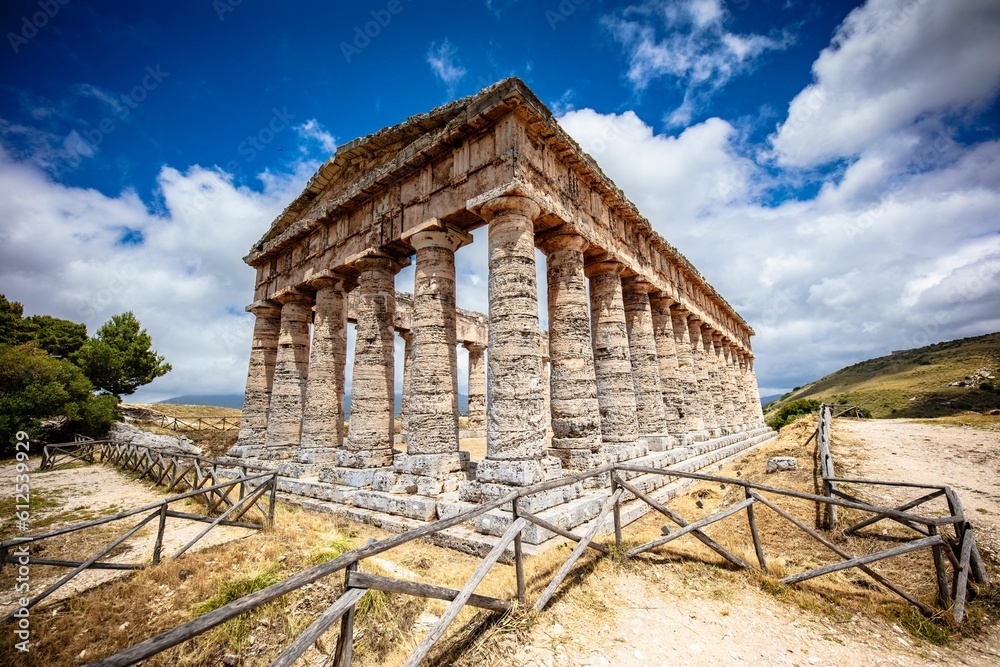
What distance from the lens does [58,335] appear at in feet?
96.0

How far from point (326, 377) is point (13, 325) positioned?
31.5 m

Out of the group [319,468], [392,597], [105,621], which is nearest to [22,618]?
[105,621]

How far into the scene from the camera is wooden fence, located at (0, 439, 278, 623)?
5.41 metres

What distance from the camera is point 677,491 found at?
10719 mm

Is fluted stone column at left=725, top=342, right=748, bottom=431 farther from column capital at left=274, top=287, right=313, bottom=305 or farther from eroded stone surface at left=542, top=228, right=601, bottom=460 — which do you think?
column capital at left=274, top=287, right=313, bottom=305

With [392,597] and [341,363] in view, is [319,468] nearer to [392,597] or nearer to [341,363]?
[341,363]

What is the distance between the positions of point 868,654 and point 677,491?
21.6 feet

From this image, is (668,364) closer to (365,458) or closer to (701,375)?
(701,375)

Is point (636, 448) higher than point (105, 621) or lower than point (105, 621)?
higher

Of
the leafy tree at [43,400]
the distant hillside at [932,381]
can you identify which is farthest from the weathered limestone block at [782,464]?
the distant hillside at [932,381]

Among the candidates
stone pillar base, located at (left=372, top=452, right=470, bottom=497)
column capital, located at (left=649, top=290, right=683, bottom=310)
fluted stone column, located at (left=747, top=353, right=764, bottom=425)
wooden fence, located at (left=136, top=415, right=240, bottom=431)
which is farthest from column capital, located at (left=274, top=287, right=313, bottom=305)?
fluted stone column, located at (left=747, top=353, right=764, bottom=425)

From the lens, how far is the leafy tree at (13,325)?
87.1ft

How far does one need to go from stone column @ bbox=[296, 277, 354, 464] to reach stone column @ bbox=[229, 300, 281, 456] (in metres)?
3.41

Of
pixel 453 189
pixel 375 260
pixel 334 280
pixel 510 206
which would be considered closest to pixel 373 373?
pixel 375 260
